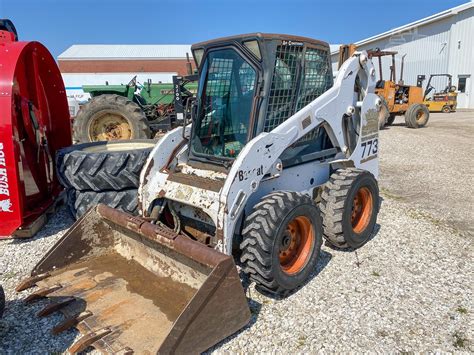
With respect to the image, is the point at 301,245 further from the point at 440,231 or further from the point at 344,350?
the point at 440,231

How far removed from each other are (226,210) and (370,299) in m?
1.54

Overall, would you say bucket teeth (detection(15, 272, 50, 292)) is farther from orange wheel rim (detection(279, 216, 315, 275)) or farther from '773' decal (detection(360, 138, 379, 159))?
'773' decal (detection(360, 138, 379, 159))

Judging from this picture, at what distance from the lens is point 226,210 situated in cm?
311

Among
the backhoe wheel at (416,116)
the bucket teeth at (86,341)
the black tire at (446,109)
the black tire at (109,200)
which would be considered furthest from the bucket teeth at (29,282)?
the black tire at (446,109)

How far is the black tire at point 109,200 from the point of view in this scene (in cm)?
469

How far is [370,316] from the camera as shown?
125 inches

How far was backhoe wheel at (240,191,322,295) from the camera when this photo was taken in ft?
10.3

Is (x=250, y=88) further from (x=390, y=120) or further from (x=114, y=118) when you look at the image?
(x=390, y=120)

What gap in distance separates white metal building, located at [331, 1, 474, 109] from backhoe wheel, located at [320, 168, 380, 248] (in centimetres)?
2473

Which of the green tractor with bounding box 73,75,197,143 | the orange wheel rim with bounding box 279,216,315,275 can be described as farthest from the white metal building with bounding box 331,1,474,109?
the orange wheel rim with bounding box 279,216,315,275

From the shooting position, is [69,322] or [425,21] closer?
[69,322]

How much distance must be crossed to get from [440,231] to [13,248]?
5261 mm

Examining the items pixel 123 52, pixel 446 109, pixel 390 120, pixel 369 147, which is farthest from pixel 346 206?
pixel 123 52

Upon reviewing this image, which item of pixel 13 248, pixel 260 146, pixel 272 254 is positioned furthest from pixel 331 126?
pixel 13 248
